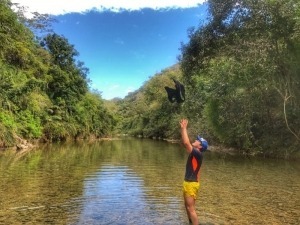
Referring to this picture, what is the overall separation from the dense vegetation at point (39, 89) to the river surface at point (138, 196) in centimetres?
1772

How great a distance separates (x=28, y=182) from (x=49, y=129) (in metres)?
34.7

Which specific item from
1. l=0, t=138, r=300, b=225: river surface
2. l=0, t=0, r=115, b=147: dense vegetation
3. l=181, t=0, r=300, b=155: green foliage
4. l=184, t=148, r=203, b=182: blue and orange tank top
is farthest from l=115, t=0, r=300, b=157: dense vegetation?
l=0, t=0, r=115, b=147: dense vegetation

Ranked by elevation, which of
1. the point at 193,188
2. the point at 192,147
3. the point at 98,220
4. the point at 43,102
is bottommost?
the point at 98,220

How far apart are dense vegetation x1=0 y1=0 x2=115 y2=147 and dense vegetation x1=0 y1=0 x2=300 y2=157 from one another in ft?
0.43

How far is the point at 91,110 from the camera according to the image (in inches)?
2741

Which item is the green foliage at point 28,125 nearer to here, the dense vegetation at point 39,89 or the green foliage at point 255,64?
the dense vegetation at point 39,89

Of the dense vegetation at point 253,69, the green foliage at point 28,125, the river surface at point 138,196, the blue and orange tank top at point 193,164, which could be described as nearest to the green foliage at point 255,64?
the dense vegetation at point 253,69

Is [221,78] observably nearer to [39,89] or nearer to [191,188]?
[191,188]

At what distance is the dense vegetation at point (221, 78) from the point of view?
23.1 metres

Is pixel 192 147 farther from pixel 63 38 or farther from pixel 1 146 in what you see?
pixel 63 38

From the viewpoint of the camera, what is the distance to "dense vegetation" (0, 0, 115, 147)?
37.6 m

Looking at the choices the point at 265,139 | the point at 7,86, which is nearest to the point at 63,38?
the point at 7,86

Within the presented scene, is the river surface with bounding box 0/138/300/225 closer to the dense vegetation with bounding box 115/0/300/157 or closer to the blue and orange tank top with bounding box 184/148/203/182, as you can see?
the blue and orange tank top with bounding box 184/148/203/182

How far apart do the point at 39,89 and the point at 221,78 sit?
2528 centimetres
